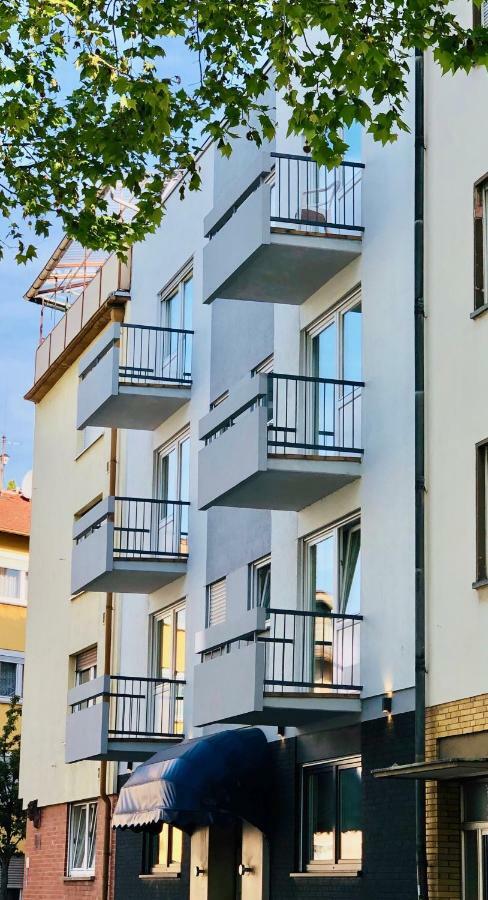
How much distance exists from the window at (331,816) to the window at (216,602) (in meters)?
4.52

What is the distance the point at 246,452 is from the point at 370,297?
2401 millimetres

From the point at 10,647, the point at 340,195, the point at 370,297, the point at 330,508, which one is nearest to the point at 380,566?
the point at 330,508

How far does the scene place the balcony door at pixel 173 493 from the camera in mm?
26703

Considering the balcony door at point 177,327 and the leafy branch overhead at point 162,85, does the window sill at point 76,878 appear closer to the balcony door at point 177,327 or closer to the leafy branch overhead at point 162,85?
Answer: the balcony door at point 177,327

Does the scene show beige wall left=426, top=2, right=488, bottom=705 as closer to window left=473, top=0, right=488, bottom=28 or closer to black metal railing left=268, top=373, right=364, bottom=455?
window left=473, top=0, right=488, bottom=28

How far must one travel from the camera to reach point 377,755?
714 inches

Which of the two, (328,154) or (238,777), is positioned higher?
(328,154)

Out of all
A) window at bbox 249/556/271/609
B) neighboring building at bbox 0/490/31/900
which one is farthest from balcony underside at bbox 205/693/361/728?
neighboring building at bbox 0/490/31/900

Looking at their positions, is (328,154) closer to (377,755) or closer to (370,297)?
(370,297)

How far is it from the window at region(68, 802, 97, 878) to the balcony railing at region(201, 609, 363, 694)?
10345mm

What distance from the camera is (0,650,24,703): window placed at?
4762cm

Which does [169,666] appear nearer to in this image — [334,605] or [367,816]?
[334,605]

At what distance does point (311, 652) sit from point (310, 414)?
3.03 m

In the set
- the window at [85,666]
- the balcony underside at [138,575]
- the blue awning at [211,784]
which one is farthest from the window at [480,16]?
the window at [85,666]
